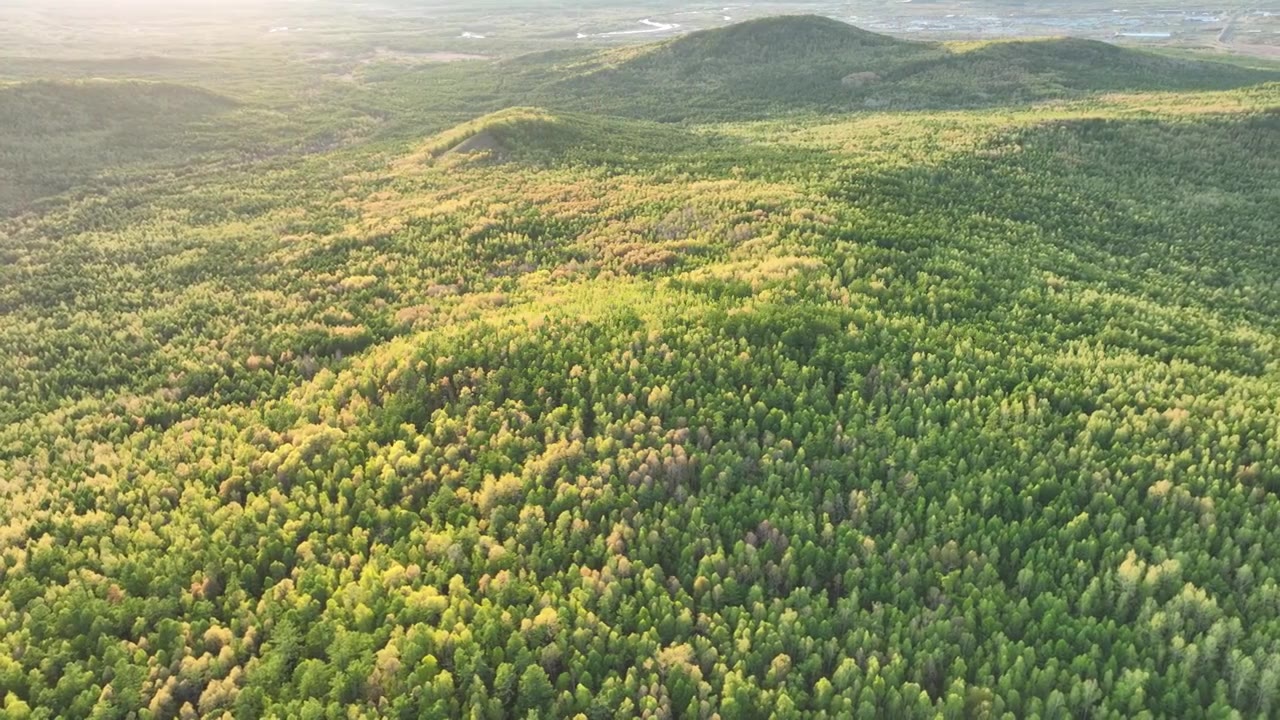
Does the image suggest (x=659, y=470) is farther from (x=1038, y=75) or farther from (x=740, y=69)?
(x=740, y=69)

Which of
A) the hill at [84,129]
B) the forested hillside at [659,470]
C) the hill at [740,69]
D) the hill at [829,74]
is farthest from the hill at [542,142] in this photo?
the hill at [740,69]

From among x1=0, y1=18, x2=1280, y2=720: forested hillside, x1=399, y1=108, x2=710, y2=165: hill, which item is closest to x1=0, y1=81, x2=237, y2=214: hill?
x1=399, y1=108, x2=710, y2=165: hill

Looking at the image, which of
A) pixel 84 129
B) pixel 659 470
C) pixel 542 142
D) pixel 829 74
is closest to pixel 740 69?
pixel 829 74

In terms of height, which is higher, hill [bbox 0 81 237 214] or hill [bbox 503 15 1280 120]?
hill [bbox 503 15 1280 120]

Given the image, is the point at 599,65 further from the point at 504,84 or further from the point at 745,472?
the point at 745,472

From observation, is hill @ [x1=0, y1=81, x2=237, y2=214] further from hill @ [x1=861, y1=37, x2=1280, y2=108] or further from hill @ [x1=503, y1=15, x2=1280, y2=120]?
hill @ [x1=861, y1=37, x2=1280, y2=108]

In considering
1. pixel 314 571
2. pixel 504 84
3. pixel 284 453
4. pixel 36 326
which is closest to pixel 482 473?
pixel 314 571

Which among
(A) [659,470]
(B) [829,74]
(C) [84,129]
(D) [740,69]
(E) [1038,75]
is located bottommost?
(A) [659,470]

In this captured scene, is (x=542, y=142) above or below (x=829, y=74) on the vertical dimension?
below

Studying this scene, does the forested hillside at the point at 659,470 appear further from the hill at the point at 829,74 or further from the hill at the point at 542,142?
the hill at the point at 829,74

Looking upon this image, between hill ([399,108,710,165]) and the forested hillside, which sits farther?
hill ([399,108,710,165])
